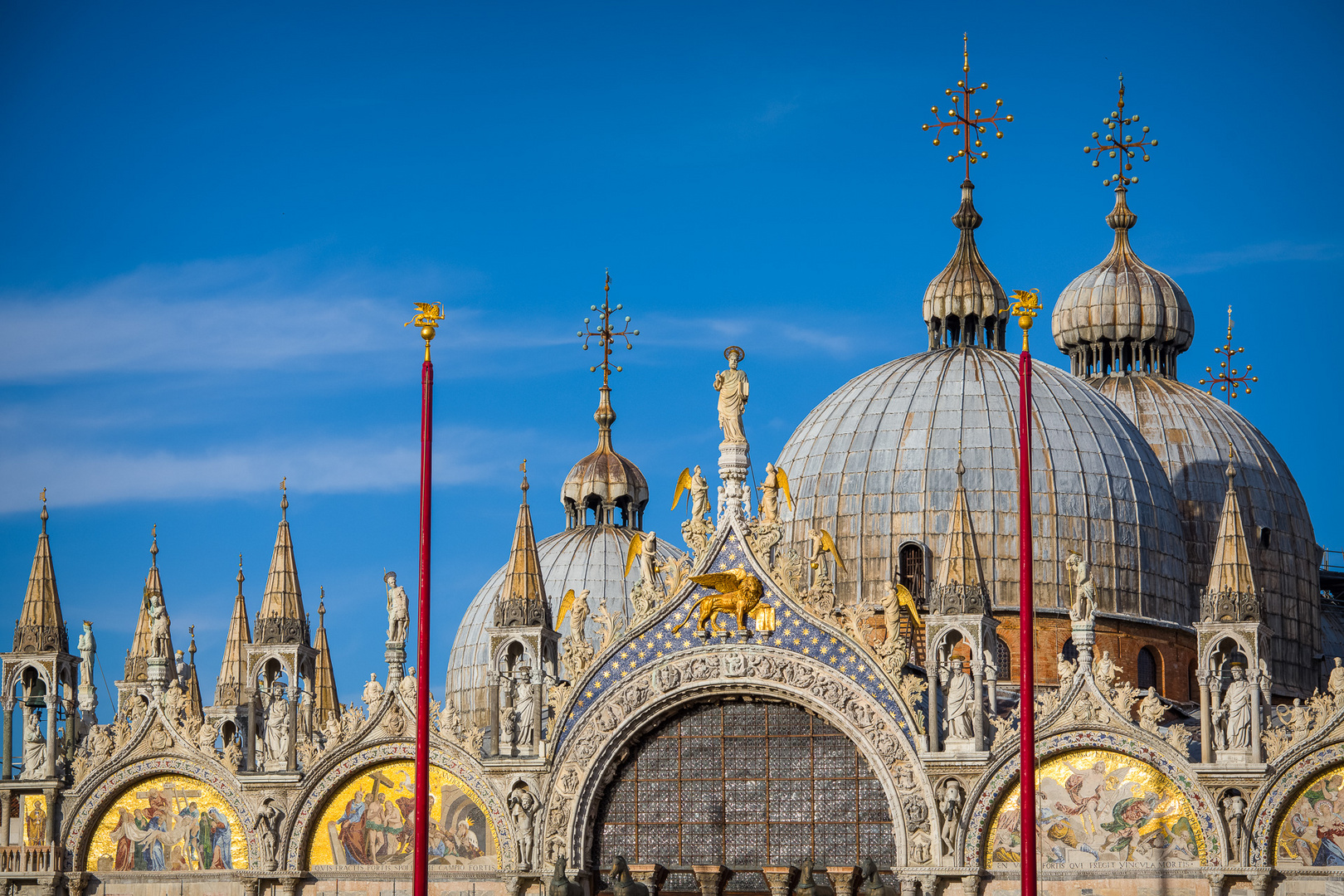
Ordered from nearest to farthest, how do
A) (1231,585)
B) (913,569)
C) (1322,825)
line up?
(1322,825), (1231,585), (913,569)

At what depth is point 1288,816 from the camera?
44.1m

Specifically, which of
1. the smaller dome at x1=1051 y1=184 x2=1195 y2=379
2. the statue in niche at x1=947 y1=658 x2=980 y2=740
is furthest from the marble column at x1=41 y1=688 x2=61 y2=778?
the smaller dome at x1=1051 y1=184 x2=1195 y2=379

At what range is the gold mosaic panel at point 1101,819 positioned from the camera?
147ft

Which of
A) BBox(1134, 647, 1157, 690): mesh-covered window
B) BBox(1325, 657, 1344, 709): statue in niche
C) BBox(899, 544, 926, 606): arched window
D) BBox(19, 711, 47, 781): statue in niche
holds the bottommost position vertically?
BBox(19, 711, 47, 781): statue in niche

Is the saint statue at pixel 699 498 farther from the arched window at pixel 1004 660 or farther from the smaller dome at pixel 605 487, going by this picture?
the smaller dome at pixel 605 487

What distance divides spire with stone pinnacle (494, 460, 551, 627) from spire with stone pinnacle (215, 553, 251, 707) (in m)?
9.80

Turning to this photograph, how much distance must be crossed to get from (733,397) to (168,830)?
1318cm

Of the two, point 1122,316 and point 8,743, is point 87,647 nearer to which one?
point 8,743

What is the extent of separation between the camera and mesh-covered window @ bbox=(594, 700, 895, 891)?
46.9 metres

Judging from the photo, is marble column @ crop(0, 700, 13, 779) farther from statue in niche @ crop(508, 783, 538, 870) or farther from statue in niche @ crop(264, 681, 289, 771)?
statue in niche @ crop(508, 783, 538, 870)

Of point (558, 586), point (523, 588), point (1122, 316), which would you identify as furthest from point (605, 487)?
point (523, 588)

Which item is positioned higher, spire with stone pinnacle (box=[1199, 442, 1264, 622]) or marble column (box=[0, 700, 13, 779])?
spire with stone pinnacle (box=[1199, 442, 1264, 622])

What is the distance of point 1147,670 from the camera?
5409cm

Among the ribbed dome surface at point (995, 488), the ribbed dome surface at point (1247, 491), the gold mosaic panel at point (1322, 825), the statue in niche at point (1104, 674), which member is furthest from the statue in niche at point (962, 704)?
the ribbed dome surface at point (1247, 491)
